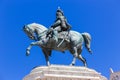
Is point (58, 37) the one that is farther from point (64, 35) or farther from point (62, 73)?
point (62, 73)

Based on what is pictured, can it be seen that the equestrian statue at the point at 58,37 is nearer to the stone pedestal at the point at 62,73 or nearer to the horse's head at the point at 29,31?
the horse's head at the point at 29,31

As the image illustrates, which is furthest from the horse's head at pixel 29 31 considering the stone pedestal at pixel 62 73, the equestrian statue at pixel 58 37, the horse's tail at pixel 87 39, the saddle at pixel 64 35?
the horse's tail at pixel 87 39

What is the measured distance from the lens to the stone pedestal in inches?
893

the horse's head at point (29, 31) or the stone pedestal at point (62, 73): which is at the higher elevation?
the horse's head at point (29, 31)

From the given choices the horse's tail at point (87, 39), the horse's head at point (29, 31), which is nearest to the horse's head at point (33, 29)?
the horse's head at point (29, 31)

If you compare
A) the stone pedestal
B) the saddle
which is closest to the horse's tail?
the saddle

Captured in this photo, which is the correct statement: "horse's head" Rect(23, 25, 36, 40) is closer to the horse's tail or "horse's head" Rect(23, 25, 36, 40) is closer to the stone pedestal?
the stone pedestal

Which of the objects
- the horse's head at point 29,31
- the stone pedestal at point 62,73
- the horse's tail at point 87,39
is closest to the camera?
the stone pedestal at point 62,73

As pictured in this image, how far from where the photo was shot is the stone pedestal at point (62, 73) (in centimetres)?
2269

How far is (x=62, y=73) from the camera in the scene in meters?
23.0

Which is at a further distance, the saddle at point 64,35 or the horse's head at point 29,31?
the horse's head at point 29,31

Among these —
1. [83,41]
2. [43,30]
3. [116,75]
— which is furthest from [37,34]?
[116,75]

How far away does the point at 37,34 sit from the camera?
25.4 metres

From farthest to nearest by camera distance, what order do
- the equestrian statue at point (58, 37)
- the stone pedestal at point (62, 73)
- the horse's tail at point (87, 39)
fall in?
the horse's tail at point (87, 39) < the equestrian statue at point (58, 37) < the stone pedestal at point (62, 73)
